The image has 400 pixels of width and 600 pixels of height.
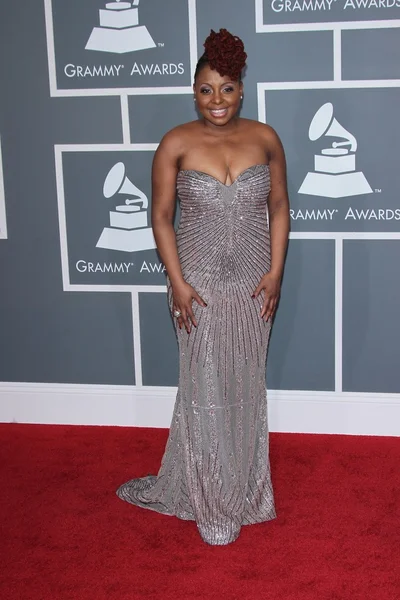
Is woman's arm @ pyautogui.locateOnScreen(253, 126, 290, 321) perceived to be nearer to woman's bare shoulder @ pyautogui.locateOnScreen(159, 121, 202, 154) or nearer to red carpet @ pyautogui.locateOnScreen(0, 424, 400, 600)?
woman's bare shoulder @ pyautogui.locateOnScreen(159, 121, 202, 154)

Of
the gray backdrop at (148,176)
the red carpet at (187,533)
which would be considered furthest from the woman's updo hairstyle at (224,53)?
the red carpet at (187,533)

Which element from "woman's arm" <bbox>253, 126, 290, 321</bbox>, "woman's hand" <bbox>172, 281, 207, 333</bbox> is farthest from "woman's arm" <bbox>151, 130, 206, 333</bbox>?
"woman's arm" <bbox>253, 126, 290, 321</bbox>

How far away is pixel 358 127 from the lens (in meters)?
3.78

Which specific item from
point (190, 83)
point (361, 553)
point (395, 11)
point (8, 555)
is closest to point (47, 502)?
point (8, 555)

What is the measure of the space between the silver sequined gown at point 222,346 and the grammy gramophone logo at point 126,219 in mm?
889

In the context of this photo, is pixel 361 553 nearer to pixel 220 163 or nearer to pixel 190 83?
pixel 220 163

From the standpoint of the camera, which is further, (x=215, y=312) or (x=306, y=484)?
(x=306, y=484)

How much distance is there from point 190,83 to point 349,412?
1.73 meters

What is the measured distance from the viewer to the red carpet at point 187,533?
2814 millimetres

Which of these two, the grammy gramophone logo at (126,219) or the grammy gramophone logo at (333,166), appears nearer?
the grammy gramophone logo at (333,166)

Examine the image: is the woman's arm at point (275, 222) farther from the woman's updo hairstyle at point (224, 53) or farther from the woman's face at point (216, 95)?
the woman's updo hairstyle at point (224, 53)

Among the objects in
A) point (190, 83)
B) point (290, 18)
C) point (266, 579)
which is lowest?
point (266, 579)

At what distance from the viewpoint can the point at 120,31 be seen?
3857 mm

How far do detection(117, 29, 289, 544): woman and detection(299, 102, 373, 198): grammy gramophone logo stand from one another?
622mm
